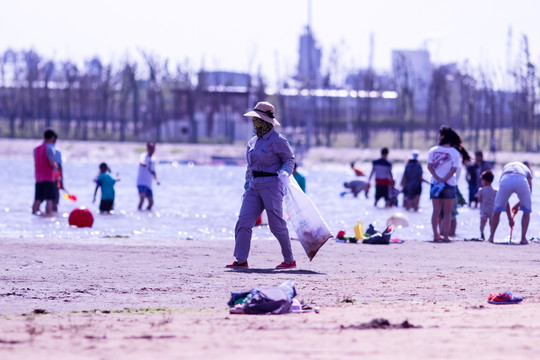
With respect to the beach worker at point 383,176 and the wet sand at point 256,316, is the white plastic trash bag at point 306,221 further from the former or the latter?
the beach worker at point 383,176

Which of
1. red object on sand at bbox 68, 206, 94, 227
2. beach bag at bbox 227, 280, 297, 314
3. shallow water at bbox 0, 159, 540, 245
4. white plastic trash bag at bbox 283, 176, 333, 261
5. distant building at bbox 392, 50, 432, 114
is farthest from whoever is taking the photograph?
distant building at bbox 392, 50, 432, 114

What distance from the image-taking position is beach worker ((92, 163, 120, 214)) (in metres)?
22.8

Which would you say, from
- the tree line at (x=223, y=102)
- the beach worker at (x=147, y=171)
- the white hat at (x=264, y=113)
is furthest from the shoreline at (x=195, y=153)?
the white hat at (x=264, y=113)

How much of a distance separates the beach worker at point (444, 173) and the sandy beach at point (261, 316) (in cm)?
50

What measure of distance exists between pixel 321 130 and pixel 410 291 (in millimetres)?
84043

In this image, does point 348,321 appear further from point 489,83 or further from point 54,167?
point 489,83

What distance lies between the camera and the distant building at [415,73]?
103250 mm

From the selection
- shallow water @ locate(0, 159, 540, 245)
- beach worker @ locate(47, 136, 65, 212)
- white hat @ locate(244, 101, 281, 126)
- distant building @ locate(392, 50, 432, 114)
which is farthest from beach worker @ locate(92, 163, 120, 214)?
distant building @ locate(392, 50, 432, 114)

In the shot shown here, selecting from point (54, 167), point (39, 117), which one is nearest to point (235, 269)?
point (54, 167)

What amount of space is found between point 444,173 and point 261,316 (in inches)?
332

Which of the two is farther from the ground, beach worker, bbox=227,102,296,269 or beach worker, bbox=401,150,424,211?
beach worker, bbox=227,102,296,269

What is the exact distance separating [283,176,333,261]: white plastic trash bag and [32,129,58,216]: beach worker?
931 cm

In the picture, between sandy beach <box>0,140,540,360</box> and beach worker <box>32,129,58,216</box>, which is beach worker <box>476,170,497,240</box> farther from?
beach worker <box>32,129,58,216</box>

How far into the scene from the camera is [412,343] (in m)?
6.95
